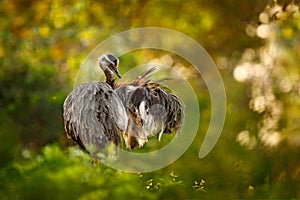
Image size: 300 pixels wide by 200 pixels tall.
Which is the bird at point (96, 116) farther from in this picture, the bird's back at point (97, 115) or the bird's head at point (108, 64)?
the bird's head at point (108, 64)

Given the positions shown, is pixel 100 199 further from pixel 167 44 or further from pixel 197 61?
pixel 167 44

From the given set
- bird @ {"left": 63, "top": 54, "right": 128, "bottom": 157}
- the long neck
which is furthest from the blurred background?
the long neck

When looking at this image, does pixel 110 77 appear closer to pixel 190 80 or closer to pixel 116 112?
pixel 116 112

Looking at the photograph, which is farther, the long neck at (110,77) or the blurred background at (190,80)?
the long neck at (110,77)

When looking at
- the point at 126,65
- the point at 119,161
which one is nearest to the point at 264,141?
the point at 119,161

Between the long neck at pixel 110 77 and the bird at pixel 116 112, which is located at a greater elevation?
the long neck at pixel 110 77

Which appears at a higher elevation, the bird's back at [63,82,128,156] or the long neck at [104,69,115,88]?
the long neck at [104,69,115,88]

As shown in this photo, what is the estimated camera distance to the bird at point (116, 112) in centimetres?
346

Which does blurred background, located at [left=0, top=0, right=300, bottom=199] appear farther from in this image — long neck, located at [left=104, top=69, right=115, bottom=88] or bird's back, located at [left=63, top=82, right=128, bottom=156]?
long neck, located at [left=104, top=69, right=115, bottom=88]

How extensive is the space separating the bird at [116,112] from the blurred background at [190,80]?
137mm

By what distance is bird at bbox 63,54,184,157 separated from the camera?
11.3 feet

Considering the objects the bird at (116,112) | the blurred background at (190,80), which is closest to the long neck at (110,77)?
the bird at (116,112)

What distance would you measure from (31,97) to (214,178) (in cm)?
237

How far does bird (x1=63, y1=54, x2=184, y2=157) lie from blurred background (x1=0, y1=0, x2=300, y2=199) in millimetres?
137
